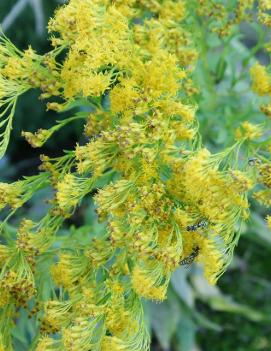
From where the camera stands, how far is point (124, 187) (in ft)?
3.67

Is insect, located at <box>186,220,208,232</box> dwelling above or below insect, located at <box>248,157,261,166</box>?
below

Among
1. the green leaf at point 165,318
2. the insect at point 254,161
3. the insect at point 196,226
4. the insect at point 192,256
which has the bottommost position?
the green leaf at point 165,318

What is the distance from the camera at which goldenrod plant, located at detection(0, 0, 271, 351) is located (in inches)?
43.2

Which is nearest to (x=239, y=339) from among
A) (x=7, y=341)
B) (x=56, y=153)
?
(x=56, y=153)

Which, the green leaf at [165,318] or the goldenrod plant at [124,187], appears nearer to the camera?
the goldenrod plant at [124,187]

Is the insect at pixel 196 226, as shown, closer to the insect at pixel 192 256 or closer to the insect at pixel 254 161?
the insect at pixel 192 256

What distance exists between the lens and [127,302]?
1167mm

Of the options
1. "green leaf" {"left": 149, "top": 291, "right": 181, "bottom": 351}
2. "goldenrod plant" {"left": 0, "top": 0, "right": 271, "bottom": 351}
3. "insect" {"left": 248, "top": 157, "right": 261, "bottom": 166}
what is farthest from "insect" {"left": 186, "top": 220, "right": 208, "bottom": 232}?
"green leaf" {"left": 149, "top": 291, "right": 181, "bottom": 351}

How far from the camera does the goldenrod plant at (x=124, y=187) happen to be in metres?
1.10

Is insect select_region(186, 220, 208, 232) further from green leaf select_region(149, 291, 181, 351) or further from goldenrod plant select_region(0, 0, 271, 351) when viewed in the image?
green leaf select_region(149, 291, 181, 351)

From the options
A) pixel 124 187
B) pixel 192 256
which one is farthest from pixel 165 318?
pixel 124 187

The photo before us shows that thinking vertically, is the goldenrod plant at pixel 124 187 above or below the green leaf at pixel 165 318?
above

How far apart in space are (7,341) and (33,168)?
6.04ft

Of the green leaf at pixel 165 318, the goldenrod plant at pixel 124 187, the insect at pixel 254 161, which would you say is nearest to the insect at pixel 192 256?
the goldenrod plant at pixel 124 187
